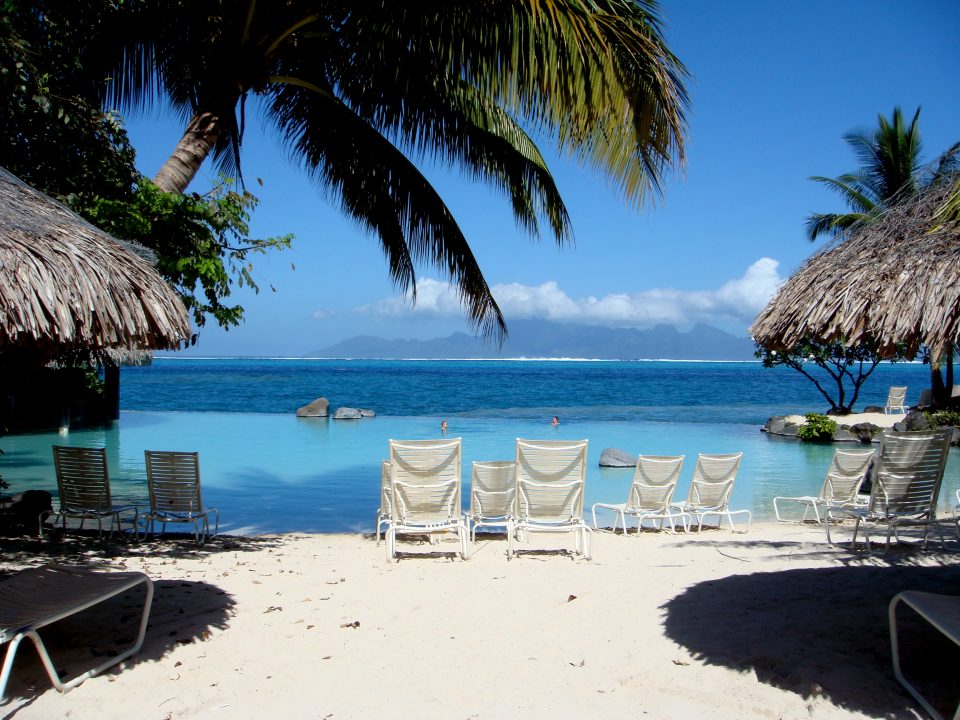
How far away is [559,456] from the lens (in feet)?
21.0

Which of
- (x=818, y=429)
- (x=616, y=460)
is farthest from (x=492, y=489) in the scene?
(x=818, y=429)

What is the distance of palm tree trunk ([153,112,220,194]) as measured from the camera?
6.42 meters

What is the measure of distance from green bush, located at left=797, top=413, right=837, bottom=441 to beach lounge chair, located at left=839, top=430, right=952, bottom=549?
14316 millimetres

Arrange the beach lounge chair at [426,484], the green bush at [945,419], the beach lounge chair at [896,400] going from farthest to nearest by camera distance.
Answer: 1. the beach lounge chair at [896,400]
2. the green bush at [945,419]
3. the beach lounge chair at [426,484]

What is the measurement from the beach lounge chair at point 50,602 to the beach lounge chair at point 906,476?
17.6 feet

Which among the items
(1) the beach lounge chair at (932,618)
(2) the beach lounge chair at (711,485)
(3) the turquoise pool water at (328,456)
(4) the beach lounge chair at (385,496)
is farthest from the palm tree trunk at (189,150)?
(1) the beach lounge chair at (932,618)

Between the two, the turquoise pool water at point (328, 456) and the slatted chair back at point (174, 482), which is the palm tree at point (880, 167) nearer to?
the turquoise pool water at point (328, 456)

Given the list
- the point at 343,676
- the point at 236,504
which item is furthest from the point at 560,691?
the point at 236,504

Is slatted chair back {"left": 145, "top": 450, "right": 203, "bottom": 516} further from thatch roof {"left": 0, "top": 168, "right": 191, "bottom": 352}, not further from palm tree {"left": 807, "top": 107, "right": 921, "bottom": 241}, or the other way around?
palm tree {"left": 807, "top": 107, "right": 921, "bottom": 241}

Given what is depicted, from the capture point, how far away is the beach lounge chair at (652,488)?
7.80m

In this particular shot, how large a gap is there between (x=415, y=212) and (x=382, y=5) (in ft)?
8.06

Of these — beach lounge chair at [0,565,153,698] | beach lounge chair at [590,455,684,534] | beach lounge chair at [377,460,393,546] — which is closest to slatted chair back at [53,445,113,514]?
beach lounge chair at [377,460,393,546]

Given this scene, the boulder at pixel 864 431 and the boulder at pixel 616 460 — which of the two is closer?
the boulder at pixel 616 460

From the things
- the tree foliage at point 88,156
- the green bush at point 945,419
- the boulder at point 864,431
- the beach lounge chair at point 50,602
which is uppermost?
the tree foliage at point 88,156
